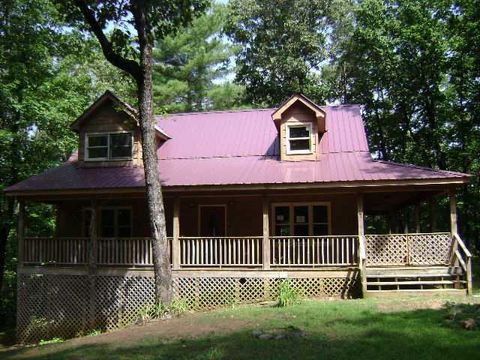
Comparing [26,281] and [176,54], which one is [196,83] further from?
[26,281]

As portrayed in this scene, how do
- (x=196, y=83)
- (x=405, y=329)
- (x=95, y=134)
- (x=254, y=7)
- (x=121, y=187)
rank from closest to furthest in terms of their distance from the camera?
1. (x=405, y=329)
2. (x=121, y=187)
3. (x=95, y=134)
4. (x=254, y=7)
5. (x=196, y=83)

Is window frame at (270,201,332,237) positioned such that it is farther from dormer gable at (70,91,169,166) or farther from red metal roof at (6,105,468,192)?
dormer gable at (70,91,169,166)

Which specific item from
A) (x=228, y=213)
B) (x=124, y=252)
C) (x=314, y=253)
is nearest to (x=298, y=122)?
(x=228, y=213)

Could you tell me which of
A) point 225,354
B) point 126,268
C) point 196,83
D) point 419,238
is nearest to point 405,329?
point 225,354

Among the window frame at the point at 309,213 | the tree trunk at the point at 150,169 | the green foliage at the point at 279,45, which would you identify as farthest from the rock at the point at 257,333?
the green foliage at the point at 279,45

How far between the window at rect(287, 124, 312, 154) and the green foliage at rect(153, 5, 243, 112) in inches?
727

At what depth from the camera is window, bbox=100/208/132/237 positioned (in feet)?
68.2

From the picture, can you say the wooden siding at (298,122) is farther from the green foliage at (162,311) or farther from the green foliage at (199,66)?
the green foliage at (199,66)

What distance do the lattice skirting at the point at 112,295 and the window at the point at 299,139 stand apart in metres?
5.01

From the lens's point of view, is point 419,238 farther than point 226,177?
No

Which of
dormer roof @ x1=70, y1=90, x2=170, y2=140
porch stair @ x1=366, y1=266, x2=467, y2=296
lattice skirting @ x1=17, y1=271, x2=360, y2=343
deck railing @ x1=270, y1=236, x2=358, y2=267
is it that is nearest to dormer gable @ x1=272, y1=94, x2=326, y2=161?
deck railing @ x1=270, y1=236, x2=358, y2=267

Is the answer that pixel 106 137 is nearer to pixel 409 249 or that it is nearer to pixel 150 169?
pixel 150 169

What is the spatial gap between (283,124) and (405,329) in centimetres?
1055

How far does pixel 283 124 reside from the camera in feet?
63.3
